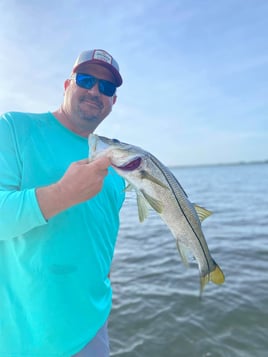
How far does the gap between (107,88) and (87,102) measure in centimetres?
33

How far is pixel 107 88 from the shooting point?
3.30 meters

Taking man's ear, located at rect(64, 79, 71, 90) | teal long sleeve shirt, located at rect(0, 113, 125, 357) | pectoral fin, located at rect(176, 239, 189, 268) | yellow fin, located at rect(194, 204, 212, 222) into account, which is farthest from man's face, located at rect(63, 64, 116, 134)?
pectoral fin, located at rect(176, 239, 189, 268)

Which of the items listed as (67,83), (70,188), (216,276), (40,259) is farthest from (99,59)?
(216,276)

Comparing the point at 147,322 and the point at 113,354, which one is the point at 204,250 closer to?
the point at 113,354

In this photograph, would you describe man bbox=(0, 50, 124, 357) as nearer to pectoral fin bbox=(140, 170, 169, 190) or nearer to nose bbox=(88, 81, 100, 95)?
pectoral fin bbox=(140, 170, 169, 190)

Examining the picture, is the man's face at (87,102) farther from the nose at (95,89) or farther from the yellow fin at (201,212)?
the yellow fin at (201,212)

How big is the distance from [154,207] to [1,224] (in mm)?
1214

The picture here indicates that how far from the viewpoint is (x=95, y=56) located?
324cm

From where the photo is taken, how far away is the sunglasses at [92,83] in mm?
3193

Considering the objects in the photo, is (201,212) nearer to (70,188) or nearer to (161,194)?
(161,194)

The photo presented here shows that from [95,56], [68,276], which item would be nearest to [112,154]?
[68,276]

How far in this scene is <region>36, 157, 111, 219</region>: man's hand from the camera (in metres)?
1.99

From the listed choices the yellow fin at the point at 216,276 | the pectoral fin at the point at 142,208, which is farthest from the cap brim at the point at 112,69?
the yellow fin at the point at 216,276

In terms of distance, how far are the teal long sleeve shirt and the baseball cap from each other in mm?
1015
